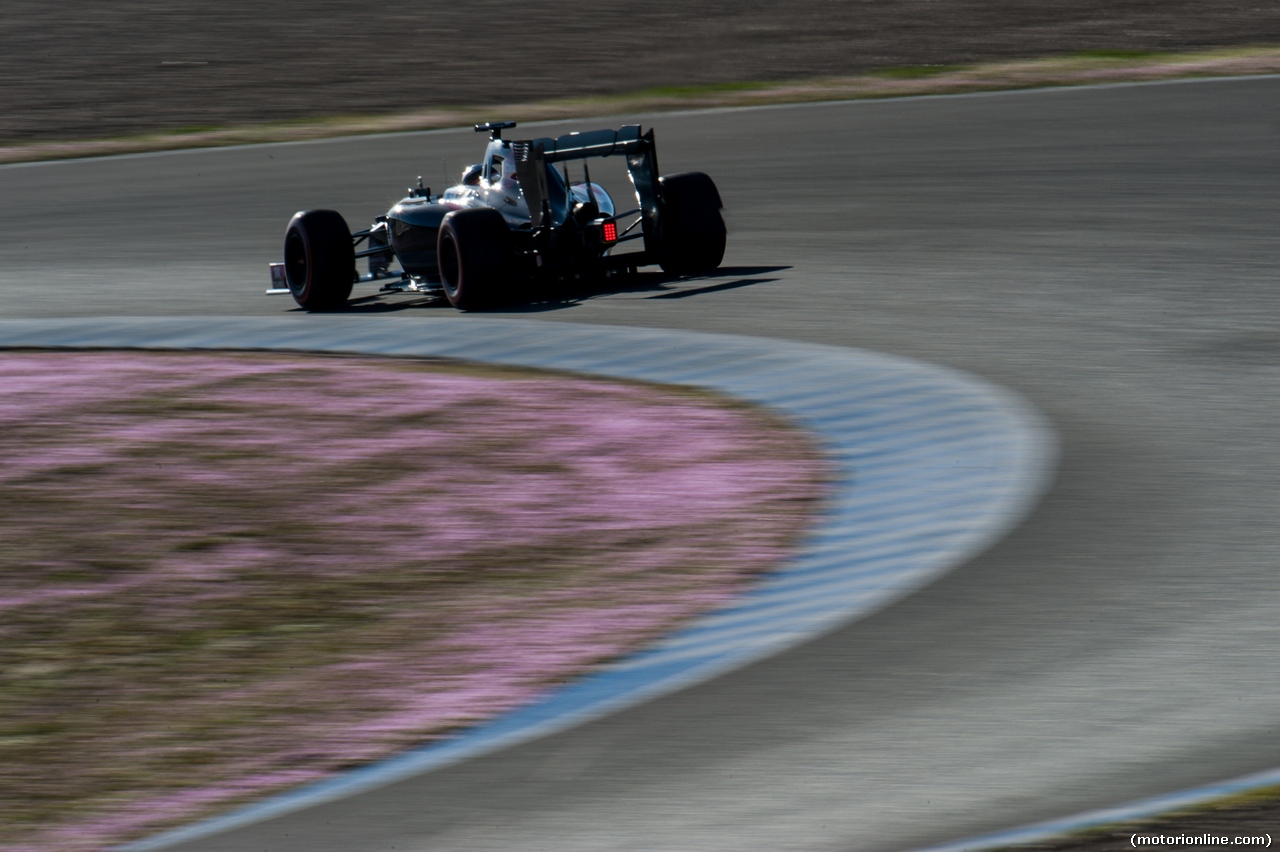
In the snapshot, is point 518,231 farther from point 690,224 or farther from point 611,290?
point 690,224

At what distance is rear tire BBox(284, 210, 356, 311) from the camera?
1214cm

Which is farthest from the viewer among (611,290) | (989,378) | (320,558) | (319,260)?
(319,260)

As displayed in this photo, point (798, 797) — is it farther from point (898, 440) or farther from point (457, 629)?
point (898, 440)

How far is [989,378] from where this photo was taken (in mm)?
8242

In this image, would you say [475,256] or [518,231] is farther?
[518,231]

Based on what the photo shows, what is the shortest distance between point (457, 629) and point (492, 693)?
64 cm

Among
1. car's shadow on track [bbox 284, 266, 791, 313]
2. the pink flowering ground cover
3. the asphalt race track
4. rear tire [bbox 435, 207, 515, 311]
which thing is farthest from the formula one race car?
the pink flowering ground cover

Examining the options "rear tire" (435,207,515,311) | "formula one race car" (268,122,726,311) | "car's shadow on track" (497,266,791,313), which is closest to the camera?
"rear tire" (435,207,515,311)

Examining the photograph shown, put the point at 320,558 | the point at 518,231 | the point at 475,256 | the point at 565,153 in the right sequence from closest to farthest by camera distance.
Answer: the point at 320,558
the point at 475,256
the point at 565,153
the point at 518,231

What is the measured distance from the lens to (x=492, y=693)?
4727 mm

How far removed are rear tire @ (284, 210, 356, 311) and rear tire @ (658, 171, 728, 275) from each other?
227 centimetres

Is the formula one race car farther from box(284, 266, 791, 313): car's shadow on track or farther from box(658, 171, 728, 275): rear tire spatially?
box(284, 266, 791, 313): car's shadow on track

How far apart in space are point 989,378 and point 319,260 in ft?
18.3

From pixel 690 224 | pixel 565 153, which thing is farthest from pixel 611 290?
pixel 565 153
